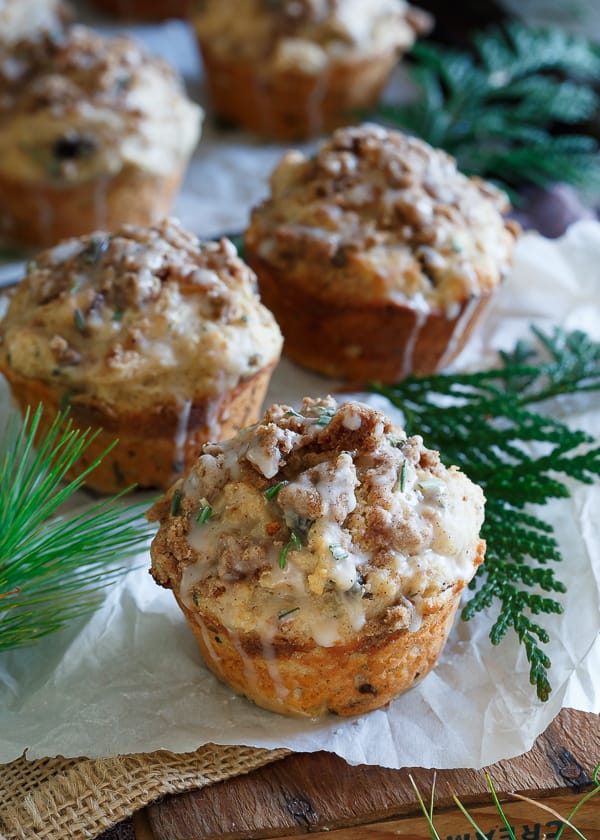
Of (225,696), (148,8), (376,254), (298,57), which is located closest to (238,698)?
(225,696)

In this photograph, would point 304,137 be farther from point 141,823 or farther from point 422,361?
point 141,823

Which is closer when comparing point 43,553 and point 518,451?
point 43,553

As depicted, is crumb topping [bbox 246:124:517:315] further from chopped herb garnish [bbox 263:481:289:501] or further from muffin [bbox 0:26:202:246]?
chopped herb garnish [bbox 263:481:289:501]

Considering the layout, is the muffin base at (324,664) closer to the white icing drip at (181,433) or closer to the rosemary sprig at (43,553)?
the rosemary sprig at (43,553)

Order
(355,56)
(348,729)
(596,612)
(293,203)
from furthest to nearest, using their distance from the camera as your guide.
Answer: (355,56) < (293,203) < (596,612) < (348,729)

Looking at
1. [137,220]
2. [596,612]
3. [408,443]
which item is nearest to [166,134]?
[137,220]

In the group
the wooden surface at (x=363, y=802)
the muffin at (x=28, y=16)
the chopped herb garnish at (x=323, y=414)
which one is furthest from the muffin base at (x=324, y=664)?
the muffin at (x=28, y=16)

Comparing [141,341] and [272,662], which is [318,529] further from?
[141,341]
